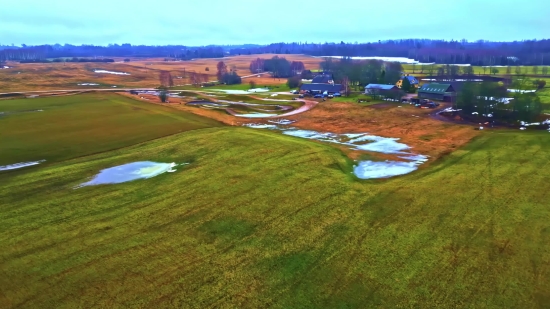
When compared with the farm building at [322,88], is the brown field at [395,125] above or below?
below

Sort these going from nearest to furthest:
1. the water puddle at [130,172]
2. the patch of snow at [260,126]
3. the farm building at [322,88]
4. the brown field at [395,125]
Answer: the water puddle at [130,172] → the brown field at [395,125] → the patch of snow at [260,126] → the farm building at [322,88]

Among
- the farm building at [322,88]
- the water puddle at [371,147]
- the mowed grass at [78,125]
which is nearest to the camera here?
the water puddle at [371,147]

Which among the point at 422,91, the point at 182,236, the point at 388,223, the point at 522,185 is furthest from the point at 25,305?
the point at 422,91

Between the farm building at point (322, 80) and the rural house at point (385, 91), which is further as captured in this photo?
the farm building at point (322, 80)

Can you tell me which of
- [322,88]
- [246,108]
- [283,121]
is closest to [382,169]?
[283,121]

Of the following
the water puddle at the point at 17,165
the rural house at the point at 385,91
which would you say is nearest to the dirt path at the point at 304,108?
the rural house at the point at 385,91

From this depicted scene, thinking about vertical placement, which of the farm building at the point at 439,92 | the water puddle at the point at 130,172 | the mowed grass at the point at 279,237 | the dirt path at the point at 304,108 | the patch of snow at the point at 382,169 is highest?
the farm building at the point at 439,92

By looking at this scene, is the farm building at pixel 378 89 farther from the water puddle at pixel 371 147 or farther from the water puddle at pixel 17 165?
the water puddle at pixel 17 165

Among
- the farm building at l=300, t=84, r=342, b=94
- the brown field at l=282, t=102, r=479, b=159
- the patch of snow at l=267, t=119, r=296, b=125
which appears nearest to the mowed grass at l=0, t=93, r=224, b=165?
the patch of snow at l=267, t=119, r=296, b=125
